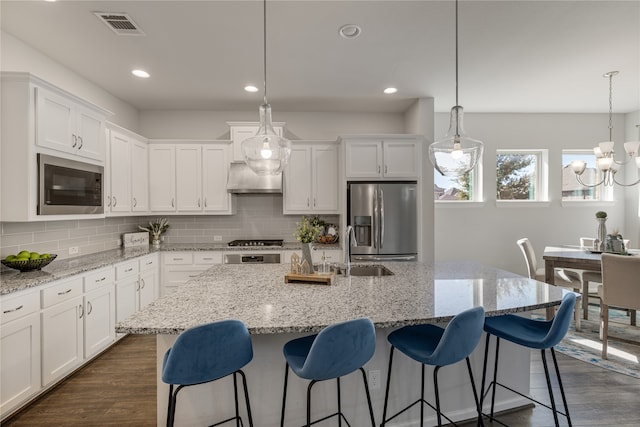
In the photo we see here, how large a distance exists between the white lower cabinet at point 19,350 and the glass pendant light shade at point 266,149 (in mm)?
1781

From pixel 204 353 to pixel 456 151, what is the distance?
1.77 metres

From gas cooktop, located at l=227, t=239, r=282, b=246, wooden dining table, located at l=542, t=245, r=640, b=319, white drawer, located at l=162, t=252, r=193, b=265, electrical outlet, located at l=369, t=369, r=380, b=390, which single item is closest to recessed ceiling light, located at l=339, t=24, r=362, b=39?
electrical outlet, located at l=369, t=369, r=380, b=390

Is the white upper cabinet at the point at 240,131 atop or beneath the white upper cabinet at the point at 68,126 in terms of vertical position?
atop

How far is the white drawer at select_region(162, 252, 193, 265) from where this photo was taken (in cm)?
400

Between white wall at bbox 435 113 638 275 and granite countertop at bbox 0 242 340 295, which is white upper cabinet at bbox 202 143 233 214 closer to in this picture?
granite countertop at bbox 0 242 340 295

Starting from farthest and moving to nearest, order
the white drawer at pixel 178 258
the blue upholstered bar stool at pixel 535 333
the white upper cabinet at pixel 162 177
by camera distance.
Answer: the white upper cabinet at pixel 162 177 < the white drawer at pixel 178 258 < the blue upholstered bar stool at pixel 535 333

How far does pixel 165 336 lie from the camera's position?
1.69m

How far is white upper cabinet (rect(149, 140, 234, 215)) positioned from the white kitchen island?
7.53ft

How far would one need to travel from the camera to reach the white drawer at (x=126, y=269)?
3.15 m

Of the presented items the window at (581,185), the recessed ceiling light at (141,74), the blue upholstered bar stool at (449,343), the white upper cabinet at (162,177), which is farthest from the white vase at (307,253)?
the window at (581,185)

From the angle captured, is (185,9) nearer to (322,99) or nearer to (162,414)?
(322,99)

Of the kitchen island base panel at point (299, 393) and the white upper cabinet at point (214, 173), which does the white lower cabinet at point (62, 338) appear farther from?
the white upper cabinet at point (214, 173)

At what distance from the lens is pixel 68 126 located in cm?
274

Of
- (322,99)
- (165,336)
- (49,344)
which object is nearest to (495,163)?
(322,99)
